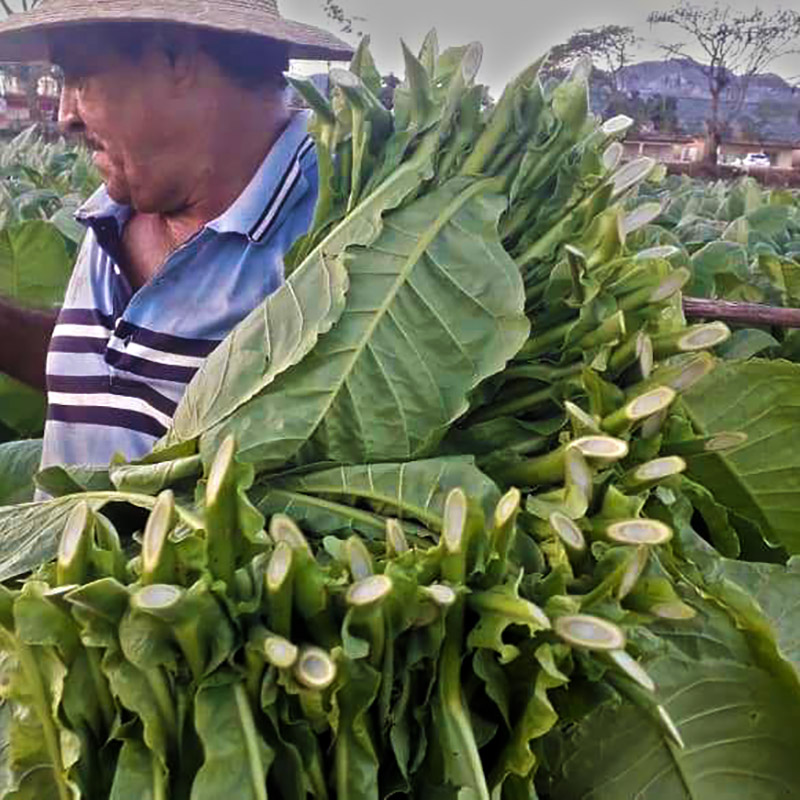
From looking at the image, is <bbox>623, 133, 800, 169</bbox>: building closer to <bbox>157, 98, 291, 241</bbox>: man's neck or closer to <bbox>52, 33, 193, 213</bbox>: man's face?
<bbox>157, 98, 291, 241</bbox>: man's neck

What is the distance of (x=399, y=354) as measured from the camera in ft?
3.35

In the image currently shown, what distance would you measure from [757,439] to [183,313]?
75 centimetres

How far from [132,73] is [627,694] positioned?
3.30ft

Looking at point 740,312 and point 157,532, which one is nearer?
point 157,532

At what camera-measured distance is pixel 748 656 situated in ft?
3.28

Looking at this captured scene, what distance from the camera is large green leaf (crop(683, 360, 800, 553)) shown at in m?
1.29

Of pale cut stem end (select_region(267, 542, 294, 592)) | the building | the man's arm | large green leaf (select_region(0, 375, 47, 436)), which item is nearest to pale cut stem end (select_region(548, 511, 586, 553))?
pale cut stem end (select_region(267, 542, 294, 592))

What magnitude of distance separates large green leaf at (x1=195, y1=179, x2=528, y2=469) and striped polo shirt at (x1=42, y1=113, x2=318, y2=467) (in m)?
0.42

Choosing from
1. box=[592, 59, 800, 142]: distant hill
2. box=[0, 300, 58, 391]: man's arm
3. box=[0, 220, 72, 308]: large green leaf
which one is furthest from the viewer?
box=[592, 59, 800, 142]: distant hill

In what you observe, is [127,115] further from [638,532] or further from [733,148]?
[733,148]

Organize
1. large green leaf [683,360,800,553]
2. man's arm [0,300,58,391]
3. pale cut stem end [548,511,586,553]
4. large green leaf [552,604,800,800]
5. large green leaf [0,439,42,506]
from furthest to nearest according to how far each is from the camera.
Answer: man's arm [0,300,58,391] → large green leaf [0,439,42,506] → large green leaf [683,360,800,553] → large green leaf [552,604,800,800] → pale cut stem end [548,511,586,553]

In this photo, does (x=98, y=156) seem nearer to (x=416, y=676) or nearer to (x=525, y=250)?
(x=525, y=250)

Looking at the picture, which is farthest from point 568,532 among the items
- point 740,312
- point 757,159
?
point 757,159

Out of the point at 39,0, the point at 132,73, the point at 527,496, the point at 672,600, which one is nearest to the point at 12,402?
the point at 39,0
